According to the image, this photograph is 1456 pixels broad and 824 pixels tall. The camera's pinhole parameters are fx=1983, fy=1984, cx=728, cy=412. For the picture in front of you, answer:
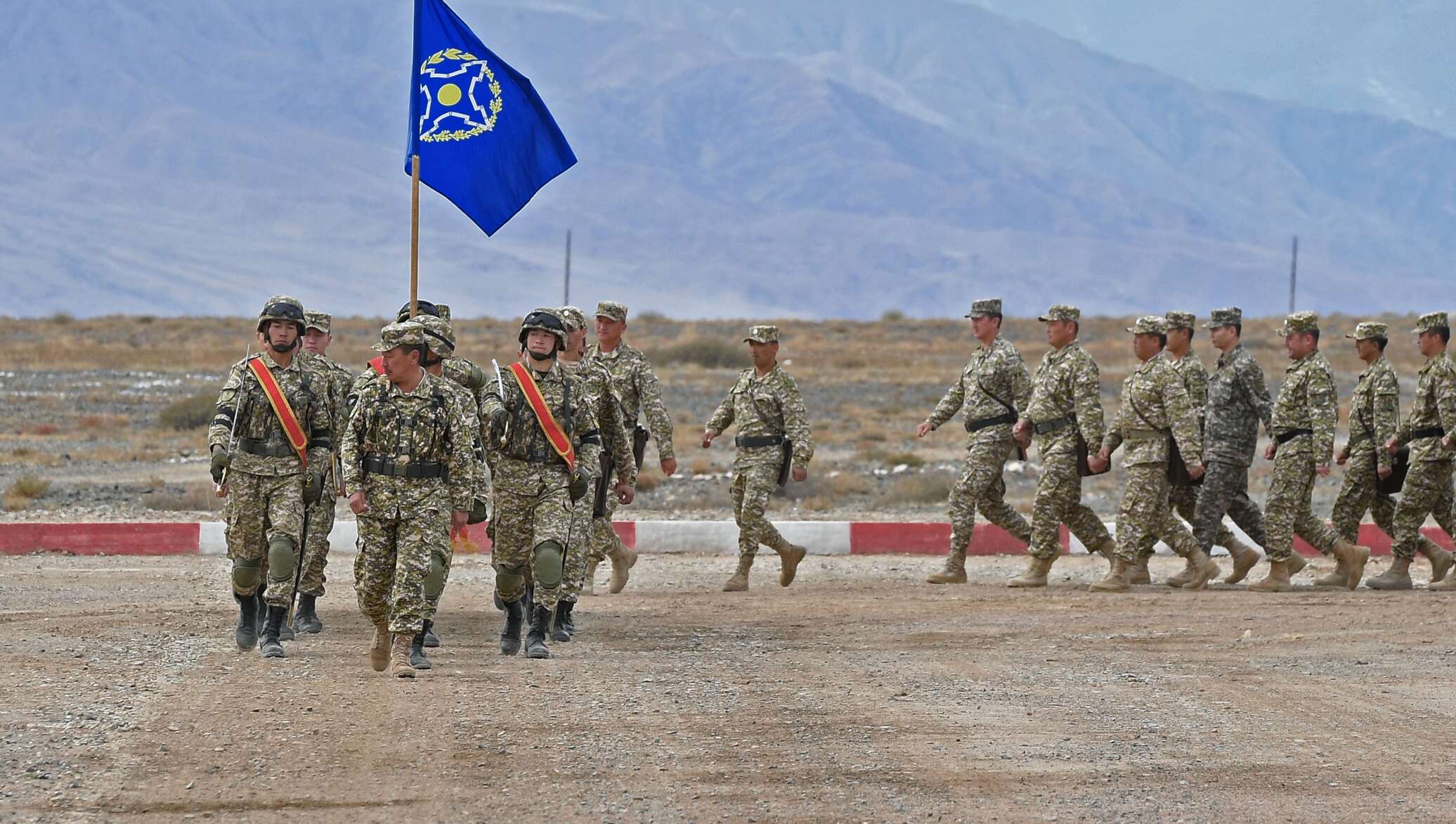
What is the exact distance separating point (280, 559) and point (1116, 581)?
244 inches

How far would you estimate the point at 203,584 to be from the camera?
542 inches

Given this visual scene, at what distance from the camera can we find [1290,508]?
1371cm

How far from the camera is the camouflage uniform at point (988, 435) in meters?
14.0

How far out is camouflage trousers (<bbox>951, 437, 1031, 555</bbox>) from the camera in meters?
13.9

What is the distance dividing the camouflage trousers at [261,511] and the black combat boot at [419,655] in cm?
79

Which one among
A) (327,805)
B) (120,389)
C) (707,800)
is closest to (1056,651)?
(707,800)

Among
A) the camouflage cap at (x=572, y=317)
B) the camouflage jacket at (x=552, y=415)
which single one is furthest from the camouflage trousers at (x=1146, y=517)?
the camouflage jacket at (x=552, y=415)

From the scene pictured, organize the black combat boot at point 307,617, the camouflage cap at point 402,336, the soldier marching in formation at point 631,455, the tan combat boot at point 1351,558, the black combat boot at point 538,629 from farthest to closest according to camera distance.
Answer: the tan combat boot at point 1351,558
the black combat boot at point 307,617
the black combat boot at point 538,629
the soldier marching in formation at point 631,455
the camouflage cap at point 402,336

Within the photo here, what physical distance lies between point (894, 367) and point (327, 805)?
48.5 m

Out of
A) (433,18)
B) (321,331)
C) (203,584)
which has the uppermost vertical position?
(433,18)

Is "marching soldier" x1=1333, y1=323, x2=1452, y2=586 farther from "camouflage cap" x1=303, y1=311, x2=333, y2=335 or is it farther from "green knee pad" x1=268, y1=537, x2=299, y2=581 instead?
"green knee pad" x1=268, y1=537, x2=299, y2=581

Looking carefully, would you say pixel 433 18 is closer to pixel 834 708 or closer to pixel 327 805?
pixel 834 708

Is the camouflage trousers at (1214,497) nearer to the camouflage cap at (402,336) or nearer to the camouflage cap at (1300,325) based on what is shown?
the camouflage cap at (1300,325)

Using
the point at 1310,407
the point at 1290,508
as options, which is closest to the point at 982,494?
the point at 1290,508
